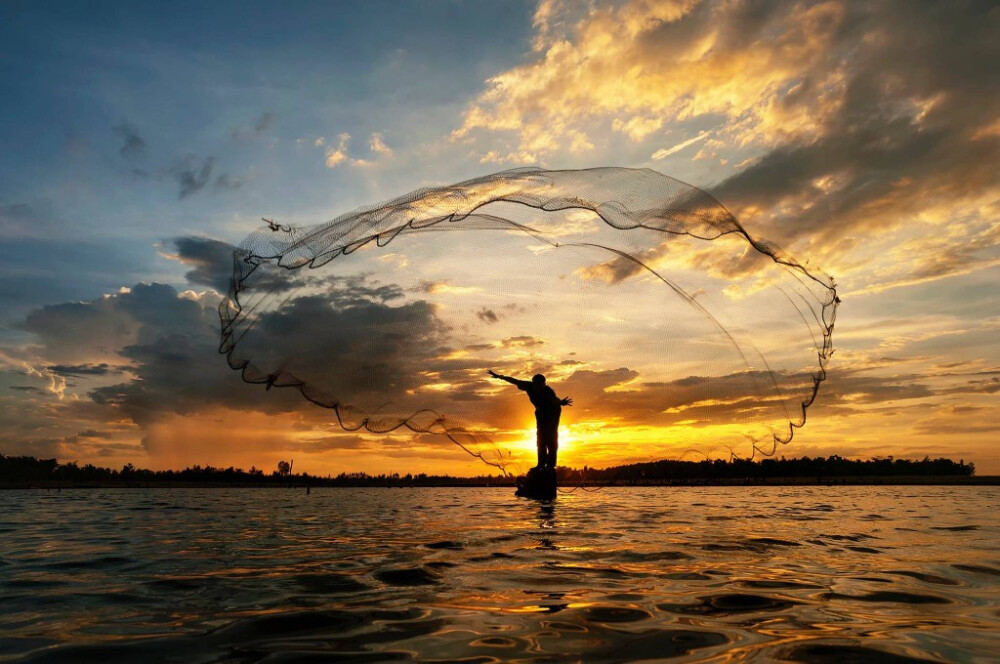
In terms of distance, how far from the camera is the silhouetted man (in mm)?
21344

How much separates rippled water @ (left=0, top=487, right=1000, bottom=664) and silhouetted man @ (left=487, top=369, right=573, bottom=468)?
7087 mm

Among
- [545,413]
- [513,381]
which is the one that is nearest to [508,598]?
[513,381]

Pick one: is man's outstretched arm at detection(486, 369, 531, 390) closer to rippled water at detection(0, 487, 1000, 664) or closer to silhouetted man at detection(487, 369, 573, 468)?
silhouetted man at detection(487, 369, 573, 468)

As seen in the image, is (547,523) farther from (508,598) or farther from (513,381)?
(508,598)

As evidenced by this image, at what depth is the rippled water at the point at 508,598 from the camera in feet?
18.6

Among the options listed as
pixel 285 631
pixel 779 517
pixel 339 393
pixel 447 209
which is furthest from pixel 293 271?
pixel 779 517

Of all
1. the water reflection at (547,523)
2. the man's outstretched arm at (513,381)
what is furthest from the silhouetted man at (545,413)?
the water reflection at (547,523)

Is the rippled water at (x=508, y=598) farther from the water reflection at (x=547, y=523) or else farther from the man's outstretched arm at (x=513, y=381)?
the man's outstretched arm at (x=513, y=381)

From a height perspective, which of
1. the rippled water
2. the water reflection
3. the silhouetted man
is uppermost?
the silhouetted man

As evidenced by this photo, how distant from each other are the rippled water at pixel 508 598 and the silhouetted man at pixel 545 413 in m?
7.09

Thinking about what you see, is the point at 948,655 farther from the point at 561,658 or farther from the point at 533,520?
the point at 533,520

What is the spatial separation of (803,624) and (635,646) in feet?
6.18

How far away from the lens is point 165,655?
552 cm

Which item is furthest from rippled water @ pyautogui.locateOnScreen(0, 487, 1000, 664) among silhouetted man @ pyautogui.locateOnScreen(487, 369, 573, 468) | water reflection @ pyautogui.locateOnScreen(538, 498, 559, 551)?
silhouetted man @ pyautogui.locateOnScreen(487, 369, 573, 468)
